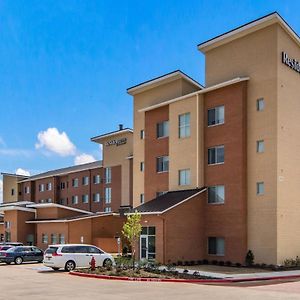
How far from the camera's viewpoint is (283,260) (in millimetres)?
32000

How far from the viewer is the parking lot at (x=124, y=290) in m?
17.8

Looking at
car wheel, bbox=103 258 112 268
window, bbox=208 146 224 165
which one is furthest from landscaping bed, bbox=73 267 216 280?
window, bbox=208 146 224 165

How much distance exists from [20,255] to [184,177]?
46.9 ft

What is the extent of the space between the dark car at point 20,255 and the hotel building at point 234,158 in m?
9.38

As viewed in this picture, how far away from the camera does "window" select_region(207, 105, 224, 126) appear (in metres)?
36.3

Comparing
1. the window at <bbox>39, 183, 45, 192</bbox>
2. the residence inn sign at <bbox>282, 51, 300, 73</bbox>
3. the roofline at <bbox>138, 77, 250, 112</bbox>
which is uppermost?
the residence inn sign at <bbox>282, 51, 300, 73</bbox>

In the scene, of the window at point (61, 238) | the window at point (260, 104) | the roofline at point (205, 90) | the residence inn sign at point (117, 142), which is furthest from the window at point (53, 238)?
the window at point (260, 104)

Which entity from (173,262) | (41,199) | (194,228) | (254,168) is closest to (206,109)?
(254,168)

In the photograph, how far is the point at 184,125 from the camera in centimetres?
3869

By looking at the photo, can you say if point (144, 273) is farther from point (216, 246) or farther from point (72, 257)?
point (216, 246)

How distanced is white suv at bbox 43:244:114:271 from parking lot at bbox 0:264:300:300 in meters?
5.42

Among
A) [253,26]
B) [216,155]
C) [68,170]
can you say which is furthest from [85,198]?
[253,26]

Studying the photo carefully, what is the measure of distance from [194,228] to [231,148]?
635cm

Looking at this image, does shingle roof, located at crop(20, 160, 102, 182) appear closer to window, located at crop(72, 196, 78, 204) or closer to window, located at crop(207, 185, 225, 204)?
window, located at crop(72, 196, 78, 204)
